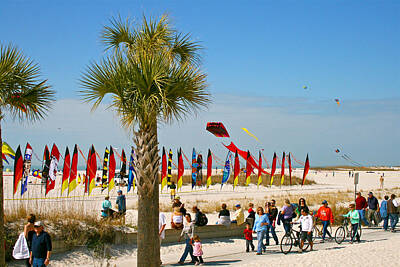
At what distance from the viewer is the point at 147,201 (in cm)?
762

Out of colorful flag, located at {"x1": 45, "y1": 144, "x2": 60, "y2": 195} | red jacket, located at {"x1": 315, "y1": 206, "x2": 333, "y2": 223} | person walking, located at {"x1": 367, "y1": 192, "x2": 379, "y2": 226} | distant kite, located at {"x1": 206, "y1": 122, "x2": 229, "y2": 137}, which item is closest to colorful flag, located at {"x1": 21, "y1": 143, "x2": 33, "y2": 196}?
colorful flag, located at {"x1": 45, "y1": 144, "x2": 60, "y2": 195}

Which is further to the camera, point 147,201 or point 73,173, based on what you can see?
point 73,173

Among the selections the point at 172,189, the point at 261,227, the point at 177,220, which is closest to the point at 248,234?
the point at 261,227

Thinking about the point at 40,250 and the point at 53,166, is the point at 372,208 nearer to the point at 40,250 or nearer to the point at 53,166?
the point at 53,166

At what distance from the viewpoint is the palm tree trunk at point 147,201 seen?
7602mm

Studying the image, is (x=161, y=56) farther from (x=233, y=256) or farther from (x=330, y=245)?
(x=330, y=245)

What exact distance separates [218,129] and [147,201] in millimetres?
21797

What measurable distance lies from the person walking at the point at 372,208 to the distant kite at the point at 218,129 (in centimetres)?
1199

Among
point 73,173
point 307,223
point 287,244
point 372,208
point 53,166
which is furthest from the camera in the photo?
point 73,173

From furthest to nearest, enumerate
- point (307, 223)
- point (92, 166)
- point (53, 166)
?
point (92, 166) → point (53, 166) → point (307, 223)

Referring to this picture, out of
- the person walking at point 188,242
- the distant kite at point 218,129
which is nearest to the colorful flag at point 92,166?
the person walking at point 188,242

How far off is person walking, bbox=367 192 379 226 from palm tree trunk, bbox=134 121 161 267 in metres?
14.3

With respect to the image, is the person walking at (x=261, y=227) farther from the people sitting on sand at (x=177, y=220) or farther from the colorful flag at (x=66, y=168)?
the colorful flag at (x=66, y=168)

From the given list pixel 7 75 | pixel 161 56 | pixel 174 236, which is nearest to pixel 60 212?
pixel 174 236
